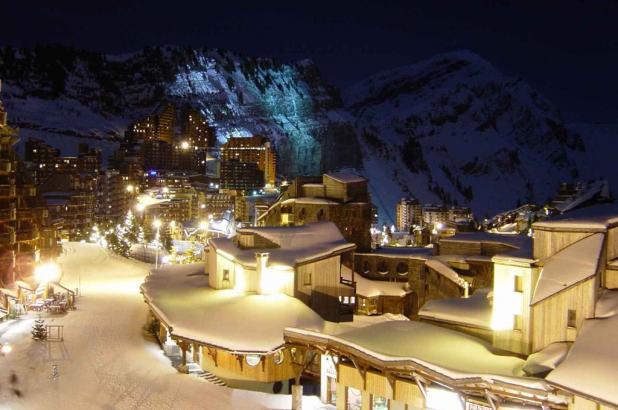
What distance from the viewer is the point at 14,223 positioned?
127 ft

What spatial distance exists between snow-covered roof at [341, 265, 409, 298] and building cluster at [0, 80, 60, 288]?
20.1 metres

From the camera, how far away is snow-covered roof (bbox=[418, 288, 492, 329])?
787 inches

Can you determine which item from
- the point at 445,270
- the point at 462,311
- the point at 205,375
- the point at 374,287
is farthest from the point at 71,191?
the point at 462,311

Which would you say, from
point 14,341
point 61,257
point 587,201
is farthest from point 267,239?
point 61,257

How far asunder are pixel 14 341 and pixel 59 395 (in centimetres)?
751

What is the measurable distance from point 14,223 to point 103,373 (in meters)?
21.2

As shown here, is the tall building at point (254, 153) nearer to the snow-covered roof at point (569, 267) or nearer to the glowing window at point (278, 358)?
the glowing window at point (278, 358)

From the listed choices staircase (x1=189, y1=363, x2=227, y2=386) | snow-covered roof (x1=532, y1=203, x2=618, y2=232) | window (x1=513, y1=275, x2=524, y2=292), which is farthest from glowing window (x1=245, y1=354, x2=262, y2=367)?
snow-covered roof (x1=532, y1=203, x2=618, y2=232)

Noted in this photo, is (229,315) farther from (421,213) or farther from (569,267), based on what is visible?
(421,213)

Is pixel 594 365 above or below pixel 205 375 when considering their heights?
above

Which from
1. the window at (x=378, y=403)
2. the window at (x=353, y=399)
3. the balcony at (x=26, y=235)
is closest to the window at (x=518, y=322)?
the window at (x=378, y=403)

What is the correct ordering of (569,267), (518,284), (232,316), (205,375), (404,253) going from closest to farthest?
(569,267) < (518,284) < (205,375) < (232,316) < (404,253)

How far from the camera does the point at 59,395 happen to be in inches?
757

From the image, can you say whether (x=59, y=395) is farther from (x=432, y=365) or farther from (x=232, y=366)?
(x=432, y=365)
